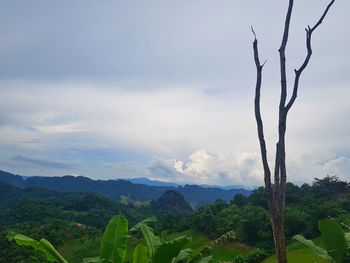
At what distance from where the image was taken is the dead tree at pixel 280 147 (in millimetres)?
4121

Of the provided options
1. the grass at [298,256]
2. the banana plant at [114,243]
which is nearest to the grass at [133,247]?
the grass at [298,256]

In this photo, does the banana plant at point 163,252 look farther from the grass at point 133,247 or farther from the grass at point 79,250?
the grass at point 79,250

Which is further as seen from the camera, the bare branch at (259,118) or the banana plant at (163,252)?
the banana plant at (163,252)

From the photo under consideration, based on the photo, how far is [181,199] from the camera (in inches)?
5236

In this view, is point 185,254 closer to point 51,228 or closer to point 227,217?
point 227,217

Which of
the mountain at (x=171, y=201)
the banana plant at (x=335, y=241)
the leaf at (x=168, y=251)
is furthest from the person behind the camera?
the mountain at (x=171, y=201)

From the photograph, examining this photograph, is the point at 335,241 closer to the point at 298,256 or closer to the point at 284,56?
the point at 284,56

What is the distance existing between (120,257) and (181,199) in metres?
129

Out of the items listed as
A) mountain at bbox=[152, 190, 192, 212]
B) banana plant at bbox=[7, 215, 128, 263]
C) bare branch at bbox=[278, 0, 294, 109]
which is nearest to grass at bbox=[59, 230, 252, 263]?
banana plant at bbox=[7, 215, 128, 263]

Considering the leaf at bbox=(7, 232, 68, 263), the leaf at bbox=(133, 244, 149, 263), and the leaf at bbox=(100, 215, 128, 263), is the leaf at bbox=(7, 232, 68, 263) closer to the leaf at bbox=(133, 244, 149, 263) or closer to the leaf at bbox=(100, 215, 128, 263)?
the leaf at bbox=(100, 215, 128, 263)

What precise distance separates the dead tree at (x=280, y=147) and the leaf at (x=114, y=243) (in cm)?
214

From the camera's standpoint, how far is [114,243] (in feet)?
18.1

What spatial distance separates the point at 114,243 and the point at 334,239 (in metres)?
2.62

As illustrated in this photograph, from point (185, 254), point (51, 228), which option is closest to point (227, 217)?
point (51, 228)
